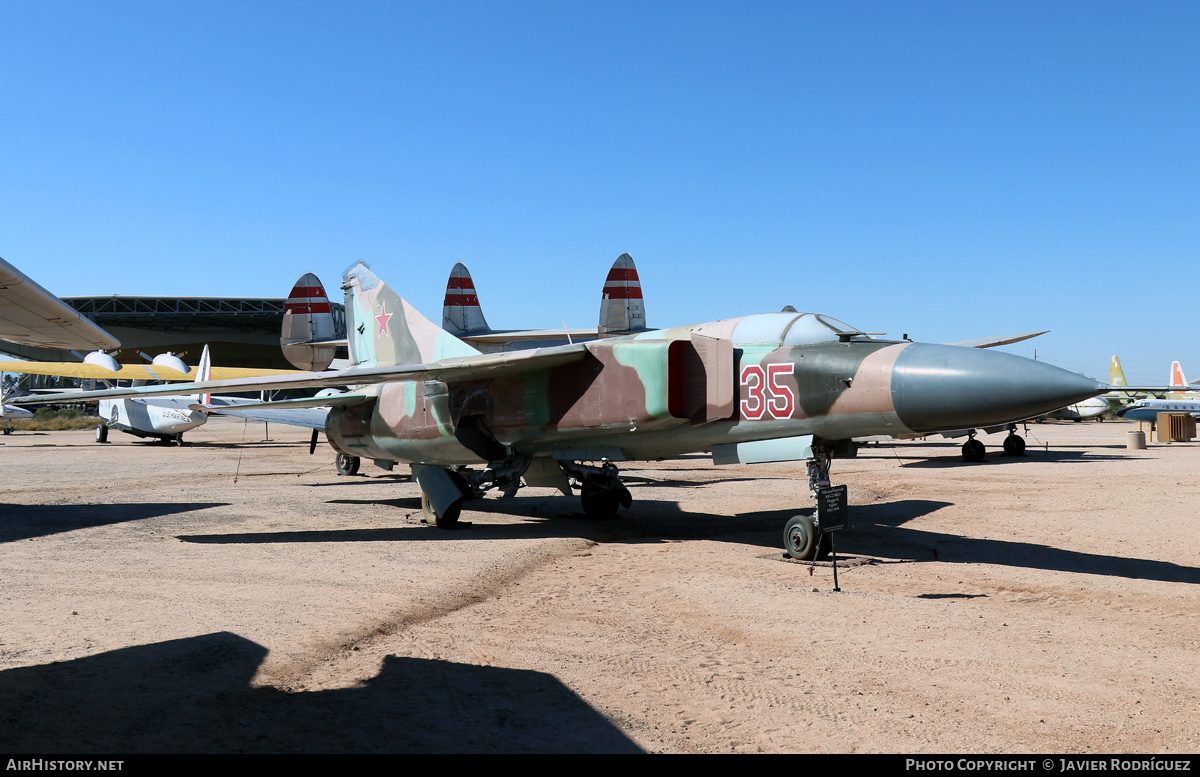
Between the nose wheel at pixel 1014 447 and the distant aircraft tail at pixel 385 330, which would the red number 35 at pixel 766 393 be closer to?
the distant aircraft tail at pixel 385 330

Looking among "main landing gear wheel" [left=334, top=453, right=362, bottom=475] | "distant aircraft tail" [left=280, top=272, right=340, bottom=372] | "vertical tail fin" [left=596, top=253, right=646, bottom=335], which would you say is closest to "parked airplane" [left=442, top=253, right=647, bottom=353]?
"vertical tail fin" [left=596, top=253, right=646, bottom=335]

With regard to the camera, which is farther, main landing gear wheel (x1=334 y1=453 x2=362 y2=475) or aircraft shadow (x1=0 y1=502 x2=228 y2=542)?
main landing gear wheel (x1=334 y1=453 x2=362 y2=475)

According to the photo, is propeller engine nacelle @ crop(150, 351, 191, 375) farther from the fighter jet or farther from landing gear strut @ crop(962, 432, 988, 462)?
landing gear strut @ crop(962, 432, 988, 462)

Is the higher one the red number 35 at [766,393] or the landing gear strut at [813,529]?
the red number 35 at [766,393]

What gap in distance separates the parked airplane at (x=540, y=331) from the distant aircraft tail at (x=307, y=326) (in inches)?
169

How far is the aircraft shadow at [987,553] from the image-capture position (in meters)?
8.12

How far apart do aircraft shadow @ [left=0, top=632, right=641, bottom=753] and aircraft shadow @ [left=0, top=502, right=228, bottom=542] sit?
6.86 meters

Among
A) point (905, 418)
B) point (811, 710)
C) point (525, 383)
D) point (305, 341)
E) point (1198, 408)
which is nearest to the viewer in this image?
point (811, 710)

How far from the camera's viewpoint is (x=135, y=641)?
542cm

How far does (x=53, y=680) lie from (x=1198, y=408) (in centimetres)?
5496

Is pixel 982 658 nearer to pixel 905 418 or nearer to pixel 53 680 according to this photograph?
pixel 905 418

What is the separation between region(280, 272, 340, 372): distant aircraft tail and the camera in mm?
25328

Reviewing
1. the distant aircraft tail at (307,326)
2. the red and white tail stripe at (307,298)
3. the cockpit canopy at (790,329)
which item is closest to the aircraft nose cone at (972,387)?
the cockpit canopy at (790,329)

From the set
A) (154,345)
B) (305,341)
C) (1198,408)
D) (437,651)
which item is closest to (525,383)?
(437,651)
